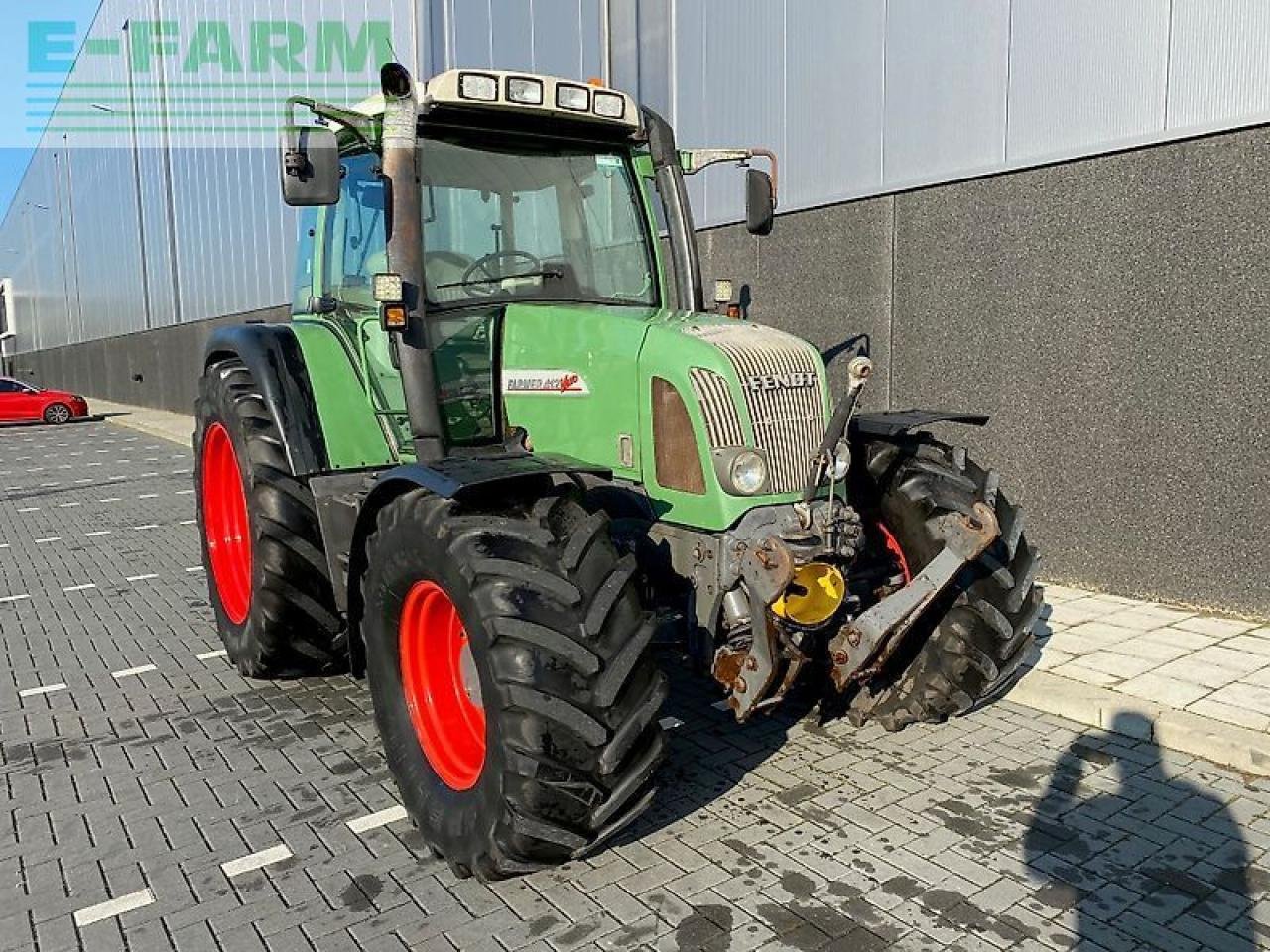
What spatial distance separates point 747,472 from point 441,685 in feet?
4.30

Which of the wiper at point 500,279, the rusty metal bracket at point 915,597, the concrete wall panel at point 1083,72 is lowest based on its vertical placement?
the rusty metal bracket at point 915,597

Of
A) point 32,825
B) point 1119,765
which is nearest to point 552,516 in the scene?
point 32,825

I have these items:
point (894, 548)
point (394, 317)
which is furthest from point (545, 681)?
point (894, 548)

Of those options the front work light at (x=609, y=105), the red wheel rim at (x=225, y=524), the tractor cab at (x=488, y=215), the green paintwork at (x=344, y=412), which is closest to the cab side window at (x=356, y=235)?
the tractor cab at (x=488, y=215)

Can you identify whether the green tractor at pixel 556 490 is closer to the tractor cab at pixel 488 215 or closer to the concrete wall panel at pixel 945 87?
the tractor cab at pixel 488 215

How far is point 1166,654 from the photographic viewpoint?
4805mm

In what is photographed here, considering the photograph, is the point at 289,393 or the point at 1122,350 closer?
the point at 289,393

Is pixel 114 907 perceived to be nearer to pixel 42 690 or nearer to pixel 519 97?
pixel 42 690

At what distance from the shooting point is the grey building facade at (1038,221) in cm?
528

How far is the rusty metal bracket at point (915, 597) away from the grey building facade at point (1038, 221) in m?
2.84

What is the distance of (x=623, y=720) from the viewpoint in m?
2.87

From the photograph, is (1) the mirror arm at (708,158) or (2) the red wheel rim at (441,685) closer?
(2) the red wheel rim at (441,685)

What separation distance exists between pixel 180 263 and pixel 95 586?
2034cm

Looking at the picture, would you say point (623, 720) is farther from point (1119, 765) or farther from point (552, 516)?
point (1119, 765)
